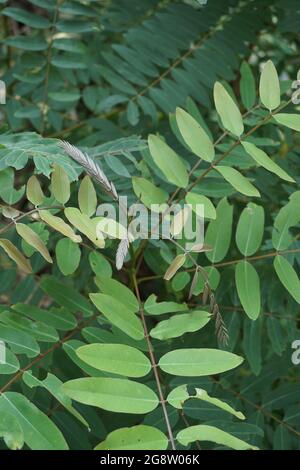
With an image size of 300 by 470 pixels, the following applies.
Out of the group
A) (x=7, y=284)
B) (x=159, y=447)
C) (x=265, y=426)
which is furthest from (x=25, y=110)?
(x=159, y=447)

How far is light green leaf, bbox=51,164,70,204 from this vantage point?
89 cm

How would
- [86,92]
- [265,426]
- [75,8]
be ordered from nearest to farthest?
[265,426] → [75,8] → [86,92]

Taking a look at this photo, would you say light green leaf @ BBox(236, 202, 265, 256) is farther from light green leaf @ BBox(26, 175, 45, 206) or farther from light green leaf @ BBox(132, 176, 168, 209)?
light green leaf @ BBox(26, 175, 45, 206)

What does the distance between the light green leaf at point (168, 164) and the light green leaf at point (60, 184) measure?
127 mm

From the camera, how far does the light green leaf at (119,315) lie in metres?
0.84

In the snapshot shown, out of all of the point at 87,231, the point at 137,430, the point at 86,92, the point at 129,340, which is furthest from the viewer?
the point at 86,92

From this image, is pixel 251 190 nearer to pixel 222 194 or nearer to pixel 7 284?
pixel 222 194

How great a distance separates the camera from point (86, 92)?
155 centimetres

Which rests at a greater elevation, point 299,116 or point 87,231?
→ point 299,116

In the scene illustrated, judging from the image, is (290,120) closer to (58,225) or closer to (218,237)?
(218,237)

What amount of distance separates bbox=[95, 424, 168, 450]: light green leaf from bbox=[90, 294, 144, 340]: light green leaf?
0.56 ft

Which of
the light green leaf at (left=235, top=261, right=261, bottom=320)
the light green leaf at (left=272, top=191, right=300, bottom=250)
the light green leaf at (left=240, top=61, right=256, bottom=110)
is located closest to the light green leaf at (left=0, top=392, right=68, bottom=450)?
the light green leaf at (left=235, top=261, right=261, bottom=320)

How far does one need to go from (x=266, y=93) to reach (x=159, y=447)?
506mm

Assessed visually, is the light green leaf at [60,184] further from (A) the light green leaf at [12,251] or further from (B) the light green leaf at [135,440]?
(B) the light green leaf at [135,440]
